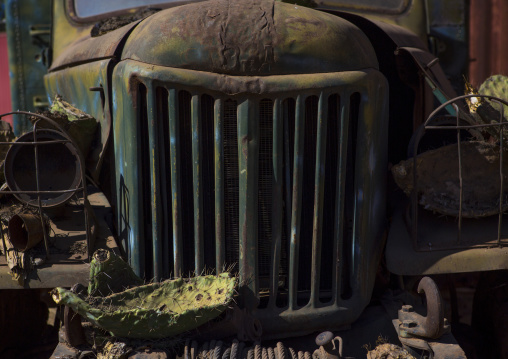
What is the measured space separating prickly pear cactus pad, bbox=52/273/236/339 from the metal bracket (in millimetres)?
771

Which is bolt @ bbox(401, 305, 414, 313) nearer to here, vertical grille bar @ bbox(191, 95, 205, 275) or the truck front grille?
the truck front grille

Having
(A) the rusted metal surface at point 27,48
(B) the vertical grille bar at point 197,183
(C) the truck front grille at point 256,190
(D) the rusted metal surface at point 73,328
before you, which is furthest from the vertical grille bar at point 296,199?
(A) the rusted metal surface at point 27,48

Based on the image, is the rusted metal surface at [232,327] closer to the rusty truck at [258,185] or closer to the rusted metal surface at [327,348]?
the rusty truck at [258,185]

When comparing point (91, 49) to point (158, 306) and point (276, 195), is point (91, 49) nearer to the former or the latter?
point (276, 195)

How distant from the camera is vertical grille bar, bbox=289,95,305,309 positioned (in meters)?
3.02

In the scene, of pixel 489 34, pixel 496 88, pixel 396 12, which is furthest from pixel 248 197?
pixel 489 34

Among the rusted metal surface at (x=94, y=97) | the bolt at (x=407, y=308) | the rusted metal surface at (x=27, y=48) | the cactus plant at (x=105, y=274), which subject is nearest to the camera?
the cactus plant at (x=105, y=274)

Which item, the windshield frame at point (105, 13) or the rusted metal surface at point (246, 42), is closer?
the rusted metal surface at point (246, 42)

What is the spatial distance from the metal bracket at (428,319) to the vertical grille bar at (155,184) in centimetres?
111

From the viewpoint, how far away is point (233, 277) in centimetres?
303

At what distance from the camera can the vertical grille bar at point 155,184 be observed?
3.02m

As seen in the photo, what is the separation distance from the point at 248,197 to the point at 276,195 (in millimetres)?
127

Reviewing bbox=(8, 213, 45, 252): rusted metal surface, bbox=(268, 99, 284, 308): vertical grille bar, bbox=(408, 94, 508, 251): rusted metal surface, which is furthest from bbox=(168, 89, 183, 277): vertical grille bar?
bbox=(408, 94, 508, 251): rusted metal surface

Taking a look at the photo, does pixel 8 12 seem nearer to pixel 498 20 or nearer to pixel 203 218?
pixel 203 218
